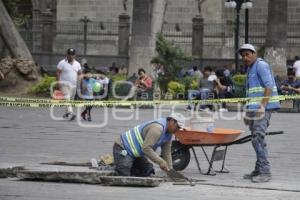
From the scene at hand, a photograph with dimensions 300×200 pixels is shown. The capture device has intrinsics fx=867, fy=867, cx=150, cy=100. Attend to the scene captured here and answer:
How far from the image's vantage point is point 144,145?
11.3 metres

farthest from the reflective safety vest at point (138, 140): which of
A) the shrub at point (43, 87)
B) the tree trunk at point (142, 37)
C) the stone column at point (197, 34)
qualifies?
the stone column at point (197, 34)

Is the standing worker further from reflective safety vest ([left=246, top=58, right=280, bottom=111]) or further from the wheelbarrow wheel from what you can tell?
the wheelbarrow wheel

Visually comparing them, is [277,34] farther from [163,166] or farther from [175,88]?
[163,166]

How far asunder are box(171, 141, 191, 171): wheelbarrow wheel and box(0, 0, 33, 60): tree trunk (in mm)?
19819

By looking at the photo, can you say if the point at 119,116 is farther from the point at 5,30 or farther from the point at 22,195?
the point at 22,195

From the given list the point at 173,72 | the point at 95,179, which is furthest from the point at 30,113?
the point at 95,179

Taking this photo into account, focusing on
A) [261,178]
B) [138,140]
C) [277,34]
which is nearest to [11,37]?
[277,34]

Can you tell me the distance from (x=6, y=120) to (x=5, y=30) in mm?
10555

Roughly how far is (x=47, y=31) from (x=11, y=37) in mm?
14365

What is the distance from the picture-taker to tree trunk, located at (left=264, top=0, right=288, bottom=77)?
29.7 meters

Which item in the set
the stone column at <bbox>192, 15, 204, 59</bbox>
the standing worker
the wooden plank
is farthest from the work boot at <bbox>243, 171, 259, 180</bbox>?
the stone column at <bbox>192, 15, 204, 59</bbox>

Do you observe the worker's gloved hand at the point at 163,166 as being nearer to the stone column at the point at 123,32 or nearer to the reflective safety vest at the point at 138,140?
the reflective safety vest at the point at 138,140

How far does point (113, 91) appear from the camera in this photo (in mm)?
→ 28391

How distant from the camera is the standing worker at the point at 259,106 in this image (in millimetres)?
11758
